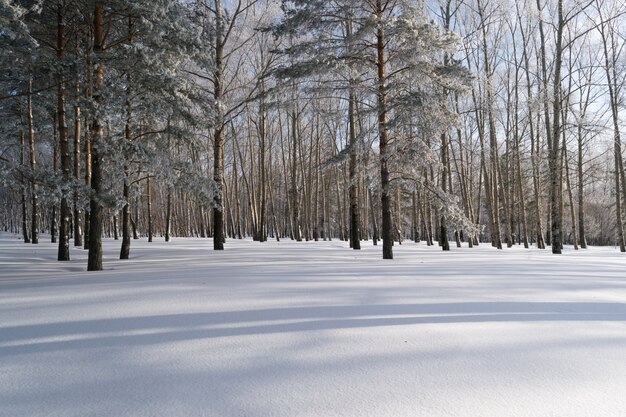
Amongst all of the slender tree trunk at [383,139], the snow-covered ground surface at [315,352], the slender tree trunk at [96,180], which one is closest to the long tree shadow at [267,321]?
the snow-covered ground surface at [315,352]

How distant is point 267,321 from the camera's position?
Answer: 3598 mm

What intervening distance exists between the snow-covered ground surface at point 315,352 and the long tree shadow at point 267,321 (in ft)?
0.06

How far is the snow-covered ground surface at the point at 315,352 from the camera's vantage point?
2.19 meters

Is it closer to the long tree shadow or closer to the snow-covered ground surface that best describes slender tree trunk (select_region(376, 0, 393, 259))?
the snow-covered ground surface

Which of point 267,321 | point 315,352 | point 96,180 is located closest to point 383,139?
point 96,180

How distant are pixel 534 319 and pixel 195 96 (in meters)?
8.62

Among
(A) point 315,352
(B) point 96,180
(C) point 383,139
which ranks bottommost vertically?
(A) point 315,352

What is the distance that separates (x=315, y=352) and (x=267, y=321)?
854 millimetres

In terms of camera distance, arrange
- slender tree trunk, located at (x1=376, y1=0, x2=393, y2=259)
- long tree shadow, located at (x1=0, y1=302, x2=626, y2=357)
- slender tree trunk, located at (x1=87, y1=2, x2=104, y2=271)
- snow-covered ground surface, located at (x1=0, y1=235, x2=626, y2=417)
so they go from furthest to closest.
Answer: slender tree trunk, located at (x1=376, y1=0, x2=393, y2=259) → slender tree trunk, located at (x1=87, y1=2, x2=104, y2=271) → long tree shadow, located at (x1=0, y1=302, x2=626, y2=357) → snow-covered ground surface, located at (x1=0, y1=235, x2=626, y2=417)

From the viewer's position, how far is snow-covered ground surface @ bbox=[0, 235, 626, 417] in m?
2.19

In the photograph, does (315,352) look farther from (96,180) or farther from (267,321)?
(96,180)

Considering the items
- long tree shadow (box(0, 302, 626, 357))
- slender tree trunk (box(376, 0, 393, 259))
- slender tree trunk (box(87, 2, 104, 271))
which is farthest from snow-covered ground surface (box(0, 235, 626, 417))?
slender tree trunk (box(376, 0, 393, 259))

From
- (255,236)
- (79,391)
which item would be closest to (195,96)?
(79,391)

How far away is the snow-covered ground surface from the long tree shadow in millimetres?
19
